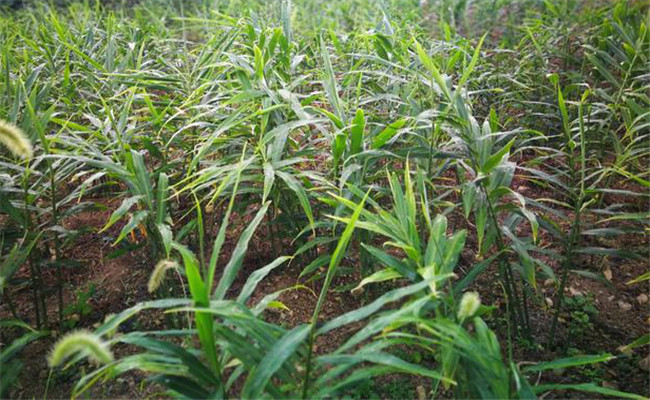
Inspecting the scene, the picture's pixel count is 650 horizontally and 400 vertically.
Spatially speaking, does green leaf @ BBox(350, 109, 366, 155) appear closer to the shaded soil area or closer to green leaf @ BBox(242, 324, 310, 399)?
the shaded soil area

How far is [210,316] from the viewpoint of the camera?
37.4 inches

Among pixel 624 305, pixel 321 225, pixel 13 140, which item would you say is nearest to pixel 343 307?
pixel 321 225

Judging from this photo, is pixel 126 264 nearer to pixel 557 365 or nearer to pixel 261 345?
pixel 261 345

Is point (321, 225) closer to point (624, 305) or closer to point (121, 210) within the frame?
point (121, 210)

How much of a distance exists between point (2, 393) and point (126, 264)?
2.04ft

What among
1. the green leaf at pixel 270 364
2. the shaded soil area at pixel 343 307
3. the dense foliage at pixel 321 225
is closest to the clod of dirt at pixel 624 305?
the shaded soil area at pixel 343 307

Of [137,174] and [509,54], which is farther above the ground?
[137,174]

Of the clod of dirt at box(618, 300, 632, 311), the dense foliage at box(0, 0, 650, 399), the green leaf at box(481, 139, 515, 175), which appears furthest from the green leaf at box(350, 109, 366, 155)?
the clod of dirt at box(618, 300, 632, 311)

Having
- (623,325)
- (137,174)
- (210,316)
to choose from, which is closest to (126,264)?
(137,174)

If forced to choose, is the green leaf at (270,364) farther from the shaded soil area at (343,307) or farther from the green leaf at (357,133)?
the green leaf at (357,133)

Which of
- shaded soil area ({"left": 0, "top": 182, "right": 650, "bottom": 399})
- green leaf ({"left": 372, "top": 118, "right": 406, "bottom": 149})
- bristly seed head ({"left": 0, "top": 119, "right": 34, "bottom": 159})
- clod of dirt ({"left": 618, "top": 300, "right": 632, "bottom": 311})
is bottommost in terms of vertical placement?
clod of dirt ({"left": 618, "top": 300, "right": 632, "bottom": 311})

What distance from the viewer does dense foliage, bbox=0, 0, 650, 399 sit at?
0.98 meters

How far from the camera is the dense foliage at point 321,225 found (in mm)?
976

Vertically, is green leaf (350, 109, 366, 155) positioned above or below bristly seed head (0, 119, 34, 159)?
below
